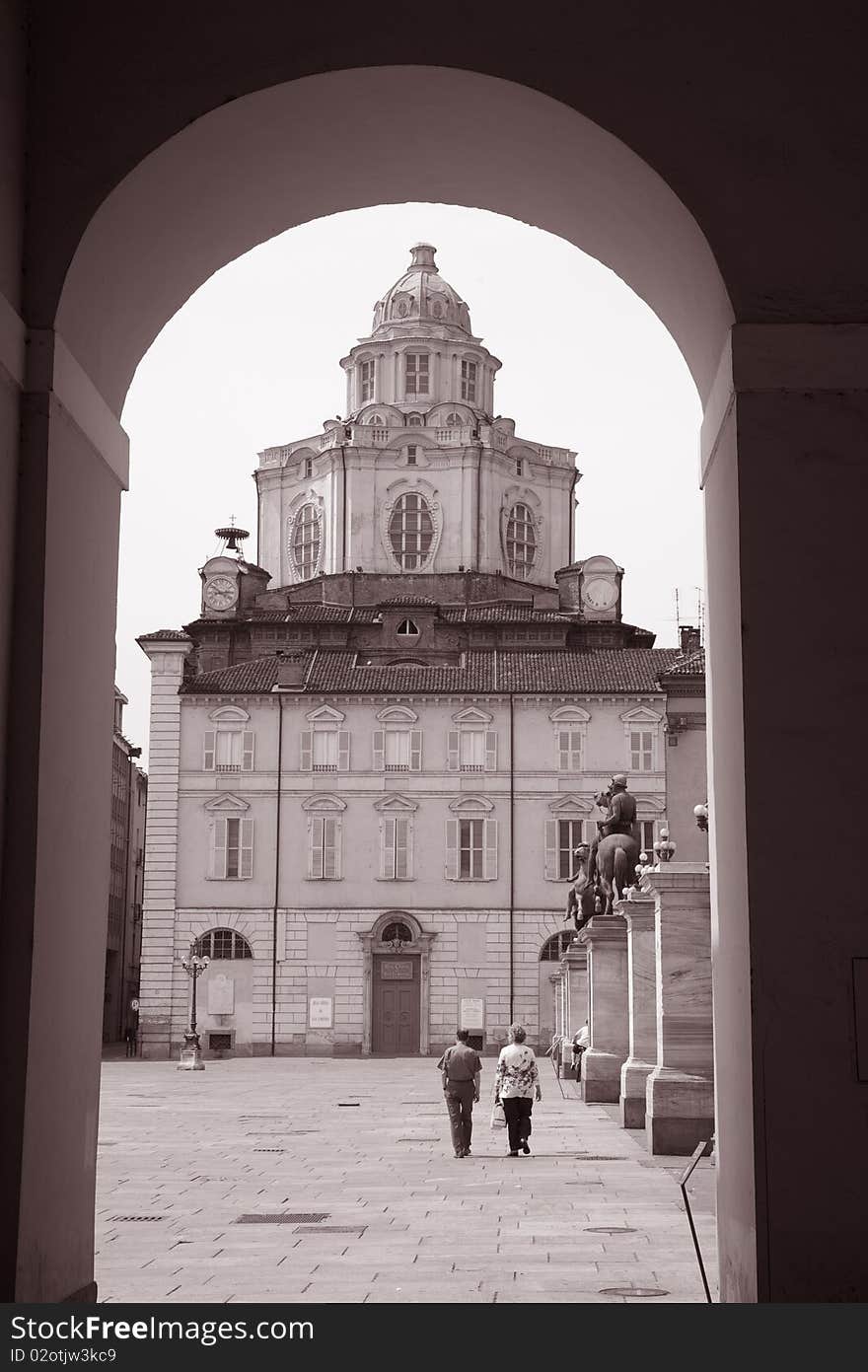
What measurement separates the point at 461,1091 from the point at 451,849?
143ft

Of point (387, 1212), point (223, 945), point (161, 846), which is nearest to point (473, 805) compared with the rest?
point (223, 945)

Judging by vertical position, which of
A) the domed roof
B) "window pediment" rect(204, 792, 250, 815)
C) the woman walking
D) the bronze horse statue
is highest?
Result: the domed roof

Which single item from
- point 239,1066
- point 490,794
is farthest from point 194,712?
point 239,1066

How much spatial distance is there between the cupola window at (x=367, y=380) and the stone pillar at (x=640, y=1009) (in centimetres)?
6569

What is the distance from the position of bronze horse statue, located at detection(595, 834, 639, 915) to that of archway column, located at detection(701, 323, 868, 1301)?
2162 centimetres

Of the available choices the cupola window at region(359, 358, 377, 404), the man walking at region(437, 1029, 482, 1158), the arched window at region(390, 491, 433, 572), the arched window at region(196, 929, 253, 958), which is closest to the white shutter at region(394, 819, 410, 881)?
the arched window at region(196, 929, 253, 958)

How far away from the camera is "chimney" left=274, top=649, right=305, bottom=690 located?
64438 mm

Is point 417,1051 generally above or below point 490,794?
below

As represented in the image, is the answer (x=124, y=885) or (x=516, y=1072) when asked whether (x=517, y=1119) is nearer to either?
(x=516, y=1072)

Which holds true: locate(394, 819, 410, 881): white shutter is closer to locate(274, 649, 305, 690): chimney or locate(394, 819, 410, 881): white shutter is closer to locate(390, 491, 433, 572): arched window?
locate(274, 649, 305, 690): chimney

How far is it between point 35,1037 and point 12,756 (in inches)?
40.5

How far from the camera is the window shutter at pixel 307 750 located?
208 feet

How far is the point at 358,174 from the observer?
7.95 m

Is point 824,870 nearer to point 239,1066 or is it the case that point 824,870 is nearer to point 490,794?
point 239,1066
